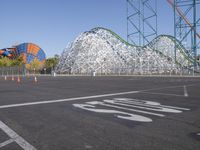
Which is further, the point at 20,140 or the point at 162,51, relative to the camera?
the point at 162,51

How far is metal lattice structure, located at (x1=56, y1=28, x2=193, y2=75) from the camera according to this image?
6246cm

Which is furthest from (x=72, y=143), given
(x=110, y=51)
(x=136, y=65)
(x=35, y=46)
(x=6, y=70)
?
(x=35, y=46)

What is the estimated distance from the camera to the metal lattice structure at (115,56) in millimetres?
62463

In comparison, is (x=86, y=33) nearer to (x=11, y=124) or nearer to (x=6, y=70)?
(x=6, y=70)

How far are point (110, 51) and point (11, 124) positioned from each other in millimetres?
65485

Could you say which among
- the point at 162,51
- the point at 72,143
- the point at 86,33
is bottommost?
the point at 72,143

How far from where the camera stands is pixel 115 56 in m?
70.3

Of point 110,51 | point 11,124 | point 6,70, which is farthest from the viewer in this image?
point 6,70

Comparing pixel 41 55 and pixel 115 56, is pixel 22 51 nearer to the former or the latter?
pixel 41 55

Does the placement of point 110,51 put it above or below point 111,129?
above

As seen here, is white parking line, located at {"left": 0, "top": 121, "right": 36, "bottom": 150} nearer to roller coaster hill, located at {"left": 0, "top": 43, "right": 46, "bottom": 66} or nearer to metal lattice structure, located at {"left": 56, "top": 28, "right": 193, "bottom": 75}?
metal lattice structure, located at {"left": 56, "top": 28, "right": 193, "bottom": 75}

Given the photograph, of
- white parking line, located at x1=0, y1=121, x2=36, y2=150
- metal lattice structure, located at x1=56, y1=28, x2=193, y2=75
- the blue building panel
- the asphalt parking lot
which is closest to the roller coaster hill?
the blue building panel

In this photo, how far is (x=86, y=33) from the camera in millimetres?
75438

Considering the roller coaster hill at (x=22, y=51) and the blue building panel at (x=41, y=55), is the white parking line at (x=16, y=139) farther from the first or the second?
the blue building panel at (x=41, y=55)
